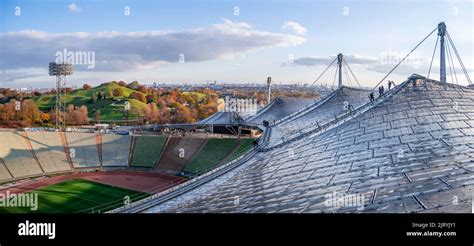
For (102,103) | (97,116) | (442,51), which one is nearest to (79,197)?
(442,51)

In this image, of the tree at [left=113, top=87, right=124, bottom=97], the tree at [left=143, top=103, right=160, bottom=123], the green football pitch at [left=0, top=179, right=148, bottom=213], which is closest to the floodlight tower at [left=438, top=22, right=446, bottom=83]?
the green football pitch at [left=0, top=179, right=148, bottom=213]

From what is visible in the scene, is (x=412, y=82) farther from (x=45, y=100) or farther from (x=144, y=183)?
(x=45, y=100)

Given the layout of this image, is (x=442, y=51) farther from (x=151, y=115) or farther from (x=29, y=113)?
(x=29, y=113)

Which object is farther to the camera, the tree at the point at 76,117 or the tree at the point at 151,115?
the tree at the point at 151,115

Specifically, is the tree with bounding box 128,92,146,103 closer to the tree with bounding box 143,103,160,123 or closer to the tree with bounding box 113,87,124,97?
the tree with bounding box 113,87,124,97

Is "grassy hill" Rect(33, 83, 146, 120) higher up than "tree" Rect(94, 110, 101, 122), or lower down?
higher up

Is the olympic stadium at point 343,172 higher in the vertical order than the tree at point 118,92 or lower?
lower

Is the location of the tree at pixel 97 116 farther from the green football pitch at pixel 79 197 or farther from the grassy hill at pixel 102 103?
the green football pitch at pixel 79 197

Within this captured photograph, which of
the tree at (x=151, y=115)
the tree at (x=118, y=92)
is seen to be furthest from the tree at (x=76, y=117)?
the tree at (x=118, y=92)

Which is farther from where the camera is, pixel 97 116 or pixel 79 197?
pixel 97 116
